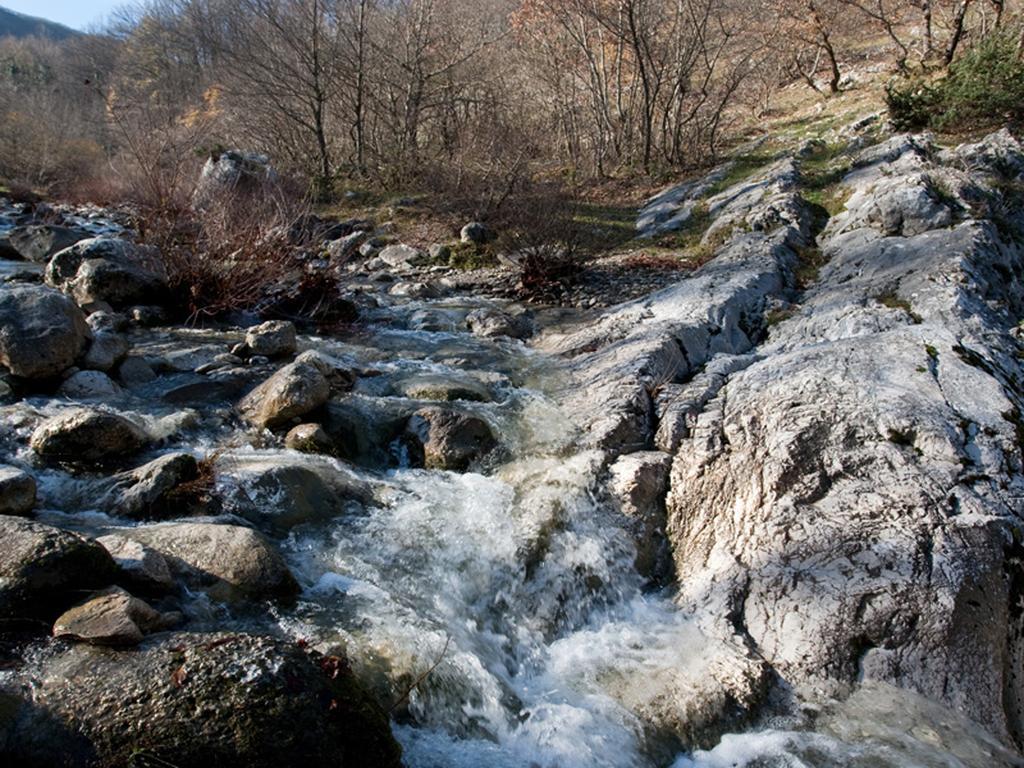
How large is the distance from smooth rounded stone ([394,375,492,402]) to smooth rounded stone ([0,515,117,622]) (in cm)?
354

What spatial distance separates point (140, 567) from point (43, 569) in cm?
46

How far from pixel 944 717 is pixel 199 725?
3652mm

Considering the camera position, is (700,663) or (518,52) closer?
(700,663)

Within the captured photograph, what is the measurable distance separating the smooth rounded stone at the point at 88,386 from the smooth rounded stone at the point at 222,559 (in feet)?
8.38

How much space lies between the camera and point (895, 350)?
5.39m

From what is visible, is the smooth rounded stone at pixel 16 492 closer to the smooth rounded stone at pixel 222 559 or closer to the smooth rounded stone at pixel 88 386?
the smooth rounded stone at pixel 222 559

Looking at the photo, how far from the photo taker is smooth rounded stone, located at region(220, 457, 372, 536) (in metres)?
4.60

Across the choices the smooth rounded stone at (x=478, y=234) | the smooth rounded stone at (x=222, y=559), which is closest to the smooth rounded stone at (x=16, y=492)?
the smooth rounded stone at (x=222, y=559)

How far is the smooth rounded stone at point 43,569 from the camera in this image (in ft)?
9.96

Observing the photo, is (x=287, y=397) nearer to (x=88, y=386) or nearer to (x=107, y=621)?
(x=88, y=386)

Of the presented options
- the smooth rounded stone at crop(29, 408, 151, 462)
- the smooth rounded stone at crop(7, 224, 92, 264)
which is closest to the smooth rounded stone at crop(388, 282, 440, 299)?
the smooth rounded stone at crop(7, 224, 92, 264)

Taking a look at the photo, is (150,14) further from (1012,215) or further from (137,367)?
(1012,215)

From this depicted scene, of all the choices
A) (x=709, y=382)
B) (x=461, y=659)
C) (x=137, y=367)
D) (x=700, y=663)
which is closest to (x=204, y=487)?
(x=461, y=659)

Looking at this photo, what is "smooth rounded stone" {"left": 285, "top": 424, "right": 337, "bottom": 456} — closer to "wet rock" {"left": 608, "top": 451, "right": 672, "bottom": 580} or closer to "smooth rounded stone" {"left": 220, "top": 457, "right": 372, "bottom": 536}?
"smooth rounded stone" {"left": 220, "top": 457, "right": 372, "bottom": 536}
